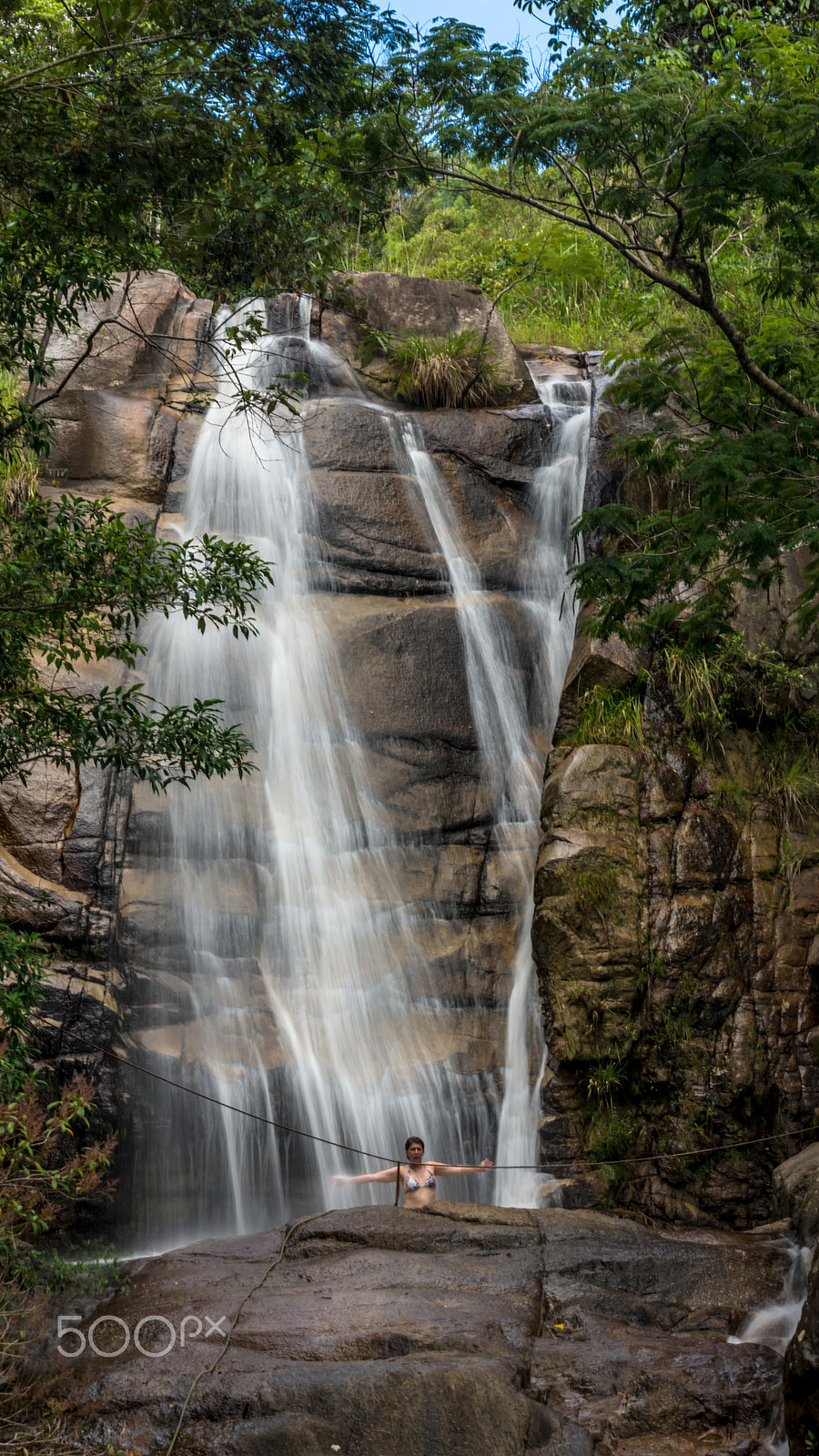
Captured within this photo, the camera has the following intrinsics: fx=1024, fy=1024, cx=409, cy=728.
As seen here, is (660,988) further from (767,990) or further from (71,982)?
(71,982)

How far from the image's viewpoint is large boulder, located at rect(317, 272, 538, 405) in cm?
1284

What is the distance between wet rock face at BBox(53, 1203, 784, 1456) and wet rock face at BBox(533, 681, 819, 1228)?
5.10 ft

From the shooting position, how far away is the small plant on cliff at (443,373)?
492 inches

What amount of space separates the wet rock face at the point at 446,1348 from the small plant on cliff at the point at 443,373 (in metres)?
9.47

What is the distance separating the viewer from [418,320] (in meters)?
13.4

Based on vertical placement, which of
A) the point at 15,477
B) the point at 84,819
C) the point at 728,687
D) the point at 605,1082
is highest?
the point at 15,477

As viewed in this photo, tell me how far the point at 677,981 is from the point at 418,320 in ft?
30.6

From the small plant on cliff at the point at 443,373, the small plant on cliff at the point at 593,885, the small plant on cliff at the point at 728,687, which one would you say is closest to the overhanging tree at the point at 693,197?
the small plant on cliff at the point at 728,687

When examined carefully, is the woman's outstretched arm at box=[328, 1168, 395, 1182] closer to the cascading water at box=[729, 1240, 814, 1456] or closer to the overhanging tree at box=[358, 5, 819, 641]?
the cascading water at box=[729, 1240, 814, 1456]

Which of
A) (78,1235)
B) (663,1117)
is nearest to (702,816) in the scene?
(663,1117)

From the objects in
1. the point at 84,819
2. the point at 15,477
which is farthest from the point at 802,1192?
the point at 15,477

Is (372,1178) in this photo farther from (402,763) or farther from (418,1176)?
(402,763)

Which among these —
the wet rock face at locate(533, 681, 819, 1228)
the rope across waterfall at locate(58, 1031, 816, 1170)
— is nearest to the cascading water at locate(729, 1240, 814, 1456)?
the rope across waterfall at locate(58, 1031, 816, 1170)

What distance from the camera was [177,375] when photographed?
12.1 metres
